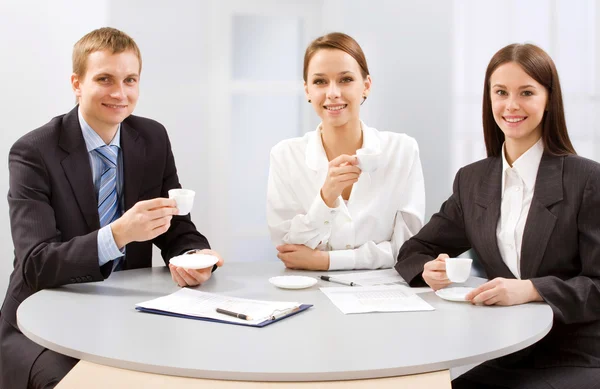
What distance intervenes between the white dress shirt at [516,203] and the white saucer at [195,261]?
3.31ft

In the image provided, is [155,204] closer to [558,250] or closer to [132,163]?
[132,163]

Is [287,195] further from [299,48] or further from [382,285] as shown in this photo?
[299,48]

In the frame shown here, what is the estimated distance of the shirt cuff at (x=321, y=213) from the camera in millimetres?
2488

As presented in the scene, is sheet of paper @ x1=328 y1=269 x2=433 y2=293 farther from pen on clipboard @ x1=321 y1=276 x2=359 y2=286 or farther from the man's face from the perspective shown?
the man's face

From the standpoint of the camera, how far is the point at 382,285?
7.02ft

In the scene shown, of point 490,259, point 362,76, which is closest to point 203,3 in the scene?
point 362,76

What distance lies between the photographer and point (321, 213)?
8.17ft

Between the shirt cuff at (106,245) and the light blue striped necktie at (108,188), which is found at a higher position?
the light blue striped necktie at (108,188)

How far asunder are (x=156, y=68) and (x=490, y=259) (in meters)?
2.35

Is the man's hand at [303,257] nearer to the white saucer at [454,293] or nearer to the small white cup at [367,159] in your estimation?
the small white cup at [367,159]

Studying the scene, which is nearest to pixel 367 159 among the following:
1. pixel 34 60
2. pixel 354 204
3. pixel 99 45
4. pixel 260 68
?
pixel 354 204

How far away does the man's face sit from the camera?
2381 mm

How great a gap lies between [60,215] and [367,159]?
1.14m

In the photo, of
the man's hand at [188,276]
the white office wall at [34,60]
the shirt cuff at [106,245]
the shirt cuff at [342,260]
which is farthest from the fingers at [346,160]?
the white office wall at [34,60]
